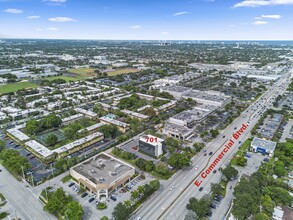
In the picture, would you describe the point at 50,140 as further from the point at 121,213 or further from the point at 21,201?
the point at 121,213

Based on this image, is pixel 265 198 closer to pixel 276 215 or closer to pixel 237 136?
pixel 276 215

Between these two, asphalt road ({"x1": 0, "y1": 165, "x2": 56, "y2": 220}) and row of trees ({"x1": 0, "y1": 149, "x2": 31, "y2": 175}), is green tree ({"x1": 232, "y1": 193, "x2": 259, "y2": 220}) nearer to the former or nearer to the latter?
asphalt road ({"x1": 0, "y1": 165, "x2": 56, "y2": 220})

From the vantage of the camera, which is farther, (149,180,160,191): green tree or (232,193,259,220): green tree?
(149,180,160,191): green tree

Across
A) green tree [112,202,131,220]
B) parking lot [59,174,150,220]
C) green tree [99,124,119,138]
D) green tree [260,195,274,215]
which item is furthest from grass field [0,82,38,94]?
green tree [260,195,274,215]

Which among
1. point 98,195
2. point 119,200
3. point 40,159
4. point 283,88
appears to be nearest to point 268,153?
point 119,200

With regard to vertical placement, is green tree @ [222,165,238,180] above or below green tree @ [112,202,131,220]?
below

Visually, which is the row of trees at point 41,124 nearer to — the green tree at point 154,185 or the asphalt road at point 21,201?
the asphalt road at point 21,201
